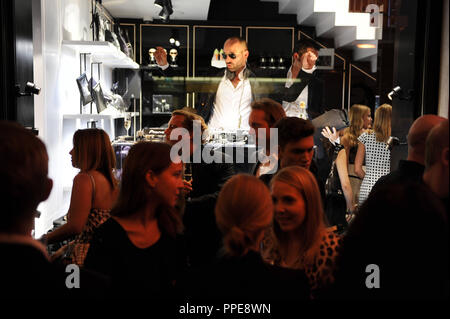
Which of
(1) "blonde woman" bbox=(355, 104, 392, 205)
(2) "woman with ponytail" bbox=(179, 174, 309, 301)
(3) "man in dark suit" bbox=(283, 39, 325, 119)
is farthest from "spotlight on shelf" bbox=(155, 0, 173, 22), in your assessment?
(2) "woman with ponytail" bbox=(179, 174, 309, 301)

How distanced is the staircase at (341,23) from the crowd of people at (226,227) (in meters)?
3.95

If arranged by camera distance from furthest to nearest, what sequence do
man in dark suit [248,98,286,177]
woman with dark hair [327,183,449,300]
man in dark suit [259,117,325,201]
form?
man in dark suit [248,98,286,177], man in dark suit [259,117,325,201], woman with dark hair [327,183,449,300]

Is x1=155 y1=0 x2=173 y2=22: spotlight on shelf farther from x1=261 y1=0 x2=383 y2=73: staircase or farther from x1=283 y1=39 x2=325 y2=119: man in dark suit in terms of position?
x1=261 y1=0 x2=383 y2=73: staircase

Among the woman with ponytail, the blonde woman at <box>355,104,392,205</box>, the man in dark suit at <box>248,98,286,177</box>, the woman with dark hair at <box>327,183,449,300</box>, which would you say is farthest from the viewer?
the blonde woman at <box>355,104,392,205</box>

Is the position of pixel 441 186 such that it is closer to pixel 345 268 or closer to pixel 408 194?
pixel 408 194

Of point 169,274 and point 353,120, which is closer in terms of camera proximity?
point 169,274

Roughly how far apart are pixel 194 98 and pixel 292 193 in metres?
6.75

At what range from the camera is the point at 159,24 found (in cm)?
817

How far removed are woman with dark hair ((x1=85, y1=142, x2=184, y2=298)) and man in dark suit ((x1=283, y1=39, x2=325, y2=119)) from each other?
14.5 feet

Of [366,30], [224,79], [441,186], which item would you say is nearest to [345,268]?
[441,186]

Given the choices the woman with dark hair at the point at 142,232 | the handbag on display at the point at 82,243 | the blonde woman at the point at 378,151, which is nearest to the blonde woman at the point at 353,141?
the blonde woman at the point at 378,151

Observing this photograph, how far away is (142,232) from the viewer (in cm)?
173

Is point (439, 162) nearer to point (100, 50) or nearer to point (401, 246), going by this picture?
point (401, 246)

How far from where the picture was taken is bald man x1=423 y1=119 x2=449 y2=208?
1355 mm
